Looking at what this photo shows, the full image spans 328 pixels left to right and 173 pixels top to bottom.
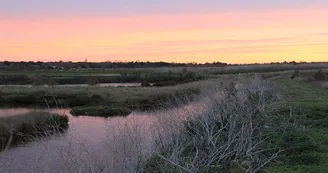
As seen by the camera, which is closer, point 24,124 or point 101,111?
point 24,124

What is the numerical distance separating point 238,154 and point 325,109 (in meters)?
7.83

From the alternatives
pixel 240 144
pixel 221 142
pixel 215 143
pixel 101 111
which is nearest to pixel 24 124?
pixel 101 111

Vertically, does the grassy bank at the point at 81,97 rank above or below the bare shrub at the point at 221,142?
below

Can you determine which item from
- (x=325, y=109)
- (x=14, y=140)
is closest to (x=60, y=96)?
(x=14, y=140)

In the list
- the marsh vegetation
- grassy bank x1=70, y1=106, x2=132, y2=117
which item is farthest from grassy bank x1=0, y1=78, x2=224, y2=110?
the marsh vegetation

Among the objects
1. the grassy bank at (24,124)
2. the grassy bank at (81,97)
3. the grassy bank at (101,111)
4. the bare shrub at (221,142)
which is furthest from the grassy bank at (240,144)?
the grassy bank at (81,97)

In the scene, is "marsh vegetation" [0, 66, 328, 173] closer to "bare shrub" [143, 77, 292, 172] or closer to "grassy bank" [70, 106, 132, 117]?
"bare shrub" [143, 77, 292, 172]

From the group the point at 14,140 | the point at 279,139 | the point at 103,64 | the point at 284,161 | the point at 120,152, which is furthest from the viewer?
the point at 103,64

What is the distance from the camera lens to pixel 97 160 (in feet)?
27.8

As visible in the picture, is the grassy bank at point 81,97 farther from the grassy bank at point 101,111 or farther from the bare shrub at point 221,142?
the bare shrub at point 221,142

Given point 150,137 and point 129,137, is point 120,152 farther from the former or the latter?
point 150,137

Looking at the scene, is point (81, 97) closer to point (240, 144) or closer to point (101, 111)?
point (101, 111)

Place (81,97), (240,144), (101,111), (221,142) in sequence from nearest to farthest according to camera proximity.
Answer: (240,144) < (221,142) < (101,111) < (81,97)

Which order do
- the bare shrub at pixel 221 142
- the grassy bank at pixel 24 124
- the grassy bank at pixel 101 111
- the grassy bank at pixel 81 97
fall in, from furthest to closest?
the grassy bank at pixel 81 97, the grassy bank at pixel 101 111, the grassy bank at pixel 24 124, the bare shrub at pixel 221 142
